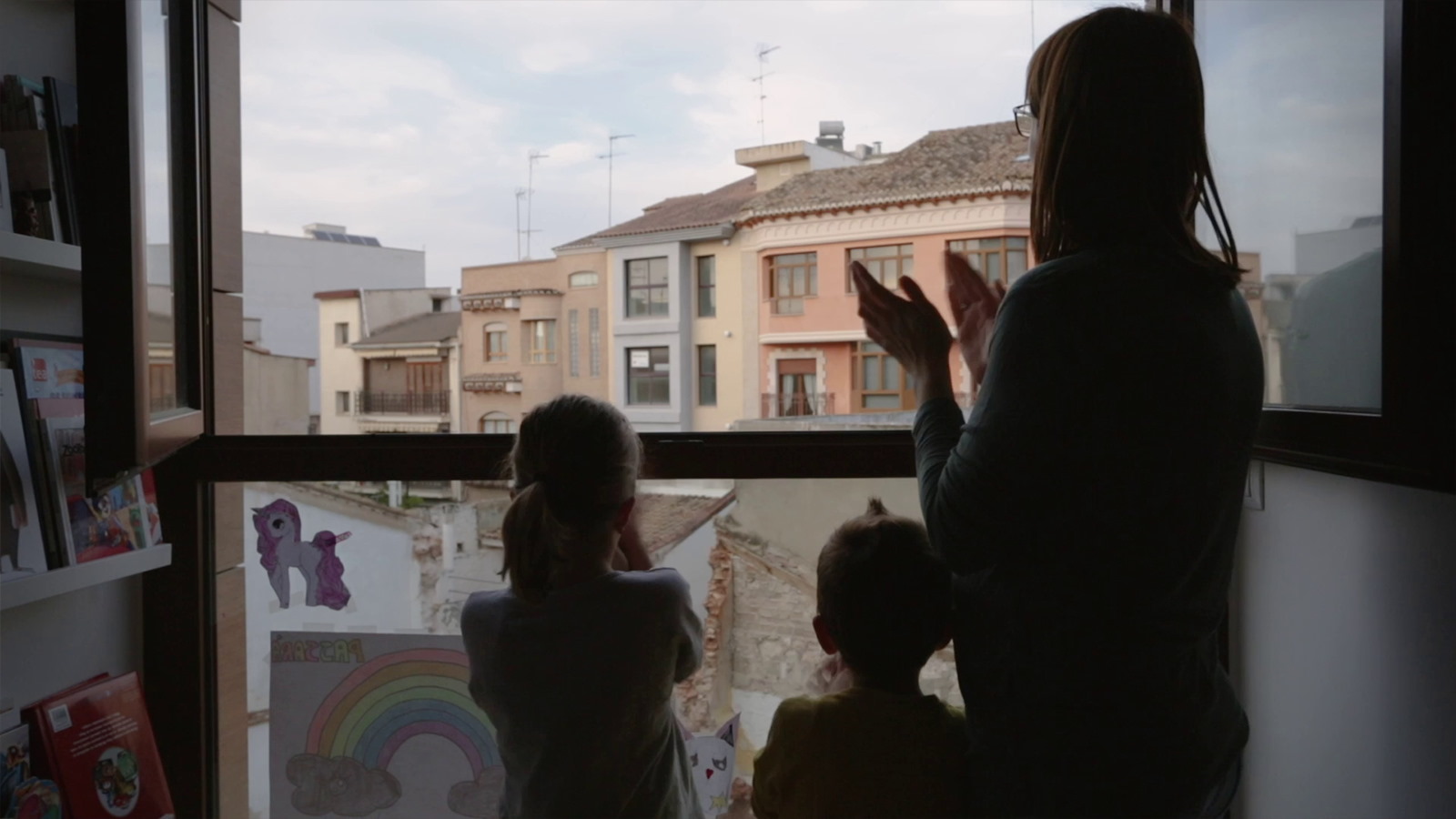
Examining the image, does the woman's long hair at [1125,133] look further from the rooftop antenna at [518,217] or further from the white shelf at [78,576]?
the white shelf at [78,576]

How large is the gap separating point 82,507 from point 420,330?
60cm

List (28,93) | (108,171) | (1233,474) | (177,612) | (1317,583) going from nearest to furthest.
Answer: (1233,474)
(108,171)
(1317,583)
(28,93)
(177,612)

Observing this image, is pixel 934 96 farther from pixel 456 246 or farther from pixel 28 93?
pixel 28 93

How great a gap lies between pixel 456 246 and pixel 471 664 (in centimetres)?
78

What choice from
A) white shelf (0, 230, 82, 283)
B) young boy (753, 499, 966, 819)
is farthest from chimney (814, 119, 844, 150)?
white shelf (0, 230, 82, 283)

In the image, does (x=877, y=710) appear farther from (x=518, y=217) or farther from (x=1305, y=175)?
(x=518, y=217)

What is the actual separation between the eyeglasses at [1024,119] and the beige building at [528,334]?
0.80 meters

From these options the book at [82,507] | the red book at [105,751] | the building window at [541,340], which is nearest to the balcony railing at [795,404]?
the building window at [541,340]

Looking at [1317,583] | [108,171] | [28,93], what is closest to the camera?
[108,171]

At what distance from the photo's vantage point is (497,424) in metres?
1.68

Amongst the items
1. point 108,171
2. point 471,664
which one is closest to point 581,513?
point 471,664

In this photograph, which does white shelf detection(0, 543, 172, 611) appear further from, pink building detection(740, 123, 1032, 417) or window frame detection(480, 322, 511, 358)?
pink building detection(740, 123, 1032, 417)

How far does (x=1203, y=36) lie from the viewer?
4.80 ft

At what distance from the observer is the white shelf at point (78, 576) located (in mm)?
1233
